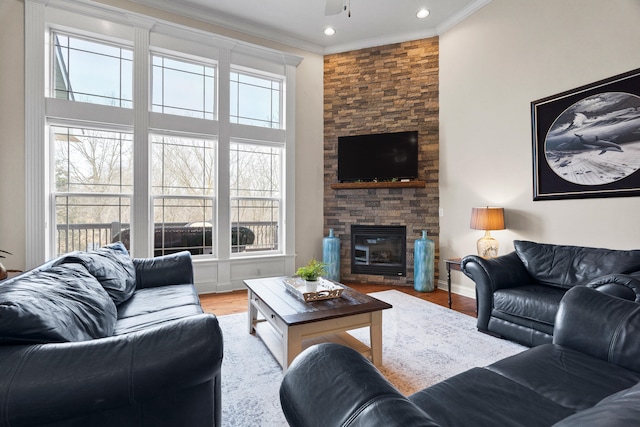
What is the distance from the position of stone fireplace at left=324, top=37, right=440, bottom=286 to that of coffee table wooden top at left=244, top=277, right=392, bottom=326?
2.46 meters

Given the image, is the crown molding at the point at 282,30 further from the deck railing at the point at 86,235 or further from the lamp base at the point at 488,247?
the lamp base at the point at 488,247

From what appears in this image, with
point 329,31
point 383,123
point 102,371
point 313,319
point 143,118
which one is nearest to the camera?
point 102,371

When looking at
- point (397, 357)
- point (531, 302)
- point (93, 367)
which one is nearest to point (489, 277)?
point (531, 302)

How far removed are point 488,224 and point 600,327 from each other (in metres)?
2.25

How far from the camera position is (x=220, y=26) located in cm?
436

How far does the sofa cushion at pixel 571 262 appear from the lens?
2473 millimetres

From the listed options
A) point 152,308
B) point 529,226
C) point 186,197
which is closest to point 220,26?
point 186,197

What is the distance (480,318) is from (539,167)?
1.86 m

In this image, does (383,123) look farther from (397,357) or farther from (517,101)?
(397,357)

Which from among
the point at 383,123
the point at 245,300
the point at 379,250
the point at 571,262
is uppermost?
the point at 383,123

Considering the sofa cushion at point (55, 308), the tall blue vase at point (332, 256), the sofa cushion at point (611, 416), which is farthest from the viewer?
the tall blue vase at point (332, 256)

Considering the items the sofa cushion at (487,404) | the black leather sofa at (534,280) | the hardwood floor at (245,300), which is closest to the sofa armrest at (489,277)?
the black leather sofa at (534,280)

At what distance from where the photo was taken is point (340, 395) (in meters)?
0.79

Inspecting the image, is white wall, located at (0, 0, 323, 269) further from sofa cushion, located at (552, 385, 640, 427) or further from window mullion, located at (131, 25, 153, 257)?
sofa cushion, located at (552, 385, 640, 427)
